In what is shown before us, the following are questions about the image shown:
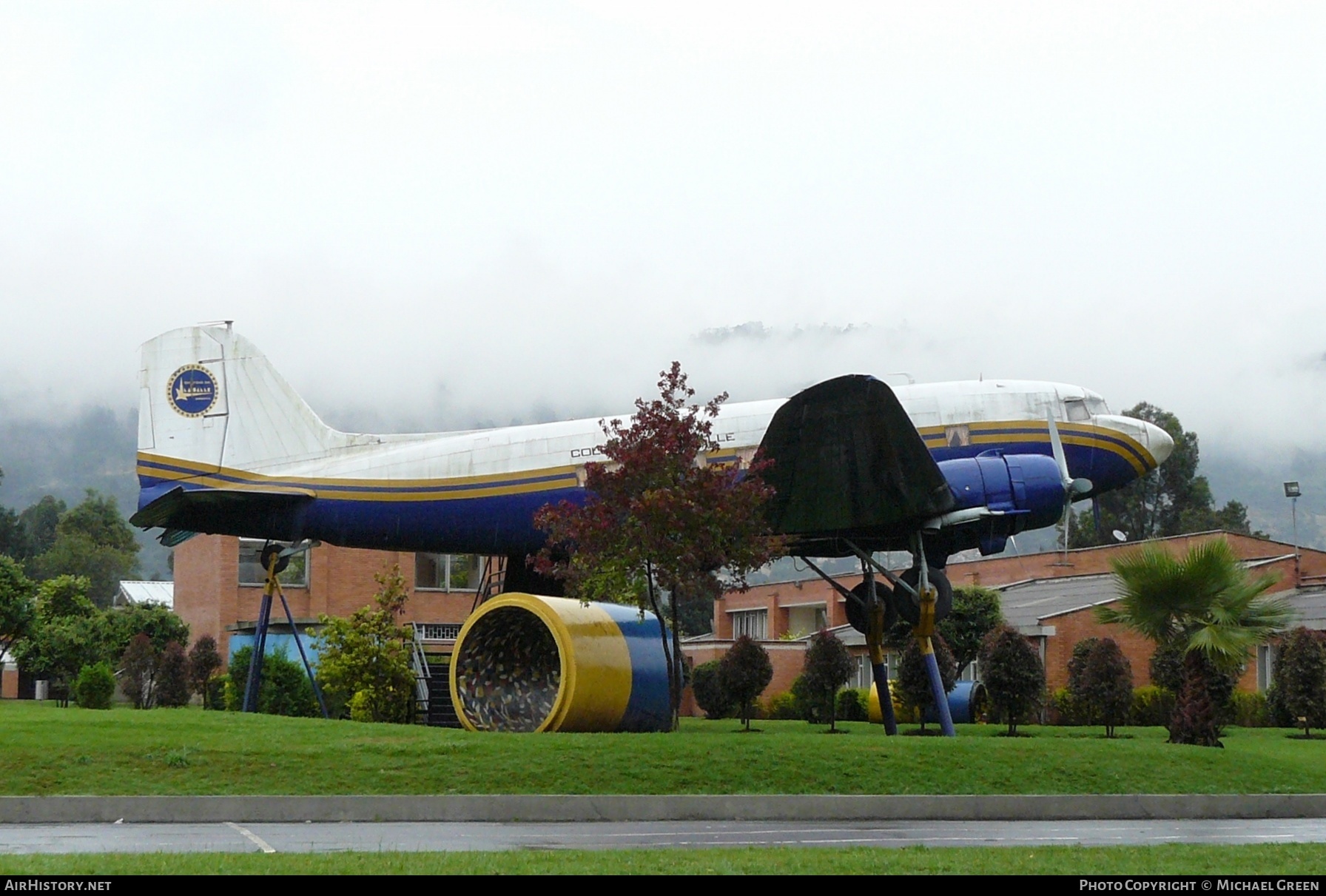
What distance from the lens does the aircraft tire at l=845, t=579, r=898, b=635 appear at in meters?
32.5

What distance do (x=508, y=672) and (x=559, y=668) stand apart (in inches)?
50.2

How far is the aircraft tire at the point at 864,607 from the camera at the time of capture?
107 ft

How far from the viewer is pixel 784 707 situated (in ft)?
178

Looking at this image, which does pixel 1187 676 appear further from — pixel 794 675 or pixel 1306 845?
pixel 794 675

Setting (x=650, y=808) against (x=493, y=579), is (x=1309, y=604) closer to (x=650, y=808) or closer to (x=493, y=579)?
(x=493, y=579)

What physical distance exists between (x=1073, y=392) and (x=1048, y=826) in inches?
638

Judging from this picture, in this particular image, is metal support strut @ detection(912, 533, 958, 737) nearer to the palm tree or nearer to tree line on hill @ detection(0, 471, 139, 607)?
the palm tree

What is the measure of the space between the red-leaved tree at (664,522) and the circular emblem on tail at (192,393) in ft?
39.4

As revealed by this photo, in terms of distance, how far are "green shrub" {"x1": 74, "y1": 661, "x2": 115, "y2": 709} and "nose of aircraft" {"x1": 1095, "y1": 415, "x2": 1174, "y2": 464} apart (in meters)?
33.1

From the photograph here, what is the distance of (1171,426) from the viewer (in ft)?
313

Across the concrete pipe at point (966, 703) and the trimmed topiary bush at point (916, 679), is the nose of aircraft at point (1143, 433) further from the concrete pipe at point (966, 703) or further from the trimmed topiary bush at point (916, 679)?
the concrete pipe at point (966, 703)

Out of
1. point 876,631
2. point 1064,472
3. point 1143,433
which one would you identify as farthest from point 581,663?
point 1143,433

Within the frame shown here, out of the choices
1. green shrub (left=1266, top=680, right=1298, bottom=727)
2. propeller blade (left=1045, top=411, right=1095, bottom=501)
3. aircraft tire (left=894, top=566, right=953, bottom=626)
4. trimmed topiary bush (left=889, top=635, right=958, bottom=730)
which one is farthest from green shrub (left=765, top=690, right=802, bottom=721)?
propeller blade (left=1045, top=411, right=1095, bottom=501)
